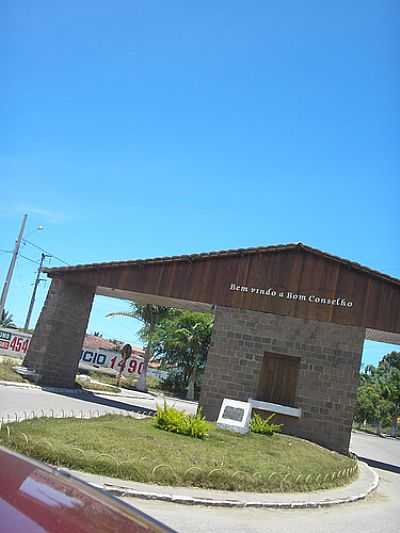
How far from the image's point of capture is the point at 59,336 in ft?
66.8

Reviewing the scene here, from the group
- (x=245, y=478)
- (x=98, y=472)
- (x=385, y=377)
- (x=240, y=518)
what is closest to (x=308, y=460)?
(x=245, y=478)

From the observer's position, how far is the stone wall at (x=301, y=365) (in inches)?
638

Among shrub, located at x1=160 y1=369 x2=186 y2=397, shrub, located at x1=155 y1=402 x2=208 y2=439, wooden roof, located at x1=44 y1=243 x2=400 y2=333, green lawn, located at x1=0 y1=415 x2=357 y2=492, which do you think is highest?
wooden roof, located at x1=44 y1=243 x2=400 y2=333

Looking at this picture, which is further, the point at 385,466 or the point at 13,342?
the point at 13,342

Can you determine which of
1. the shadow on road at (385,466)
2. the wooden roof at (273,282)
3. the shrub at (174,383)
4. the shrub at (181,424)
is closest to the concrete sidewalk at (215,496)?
the shrub at (181,424)

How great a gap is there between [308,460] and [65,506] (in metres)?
9.90

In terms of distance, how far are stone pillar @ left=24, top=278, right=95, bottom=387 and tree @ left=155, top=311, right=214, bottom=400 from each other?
60.3 feet

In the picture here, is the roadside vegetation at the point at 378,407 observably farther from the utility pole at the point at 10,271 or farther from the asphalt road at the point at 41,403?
the asphalt road at the point at 41,403

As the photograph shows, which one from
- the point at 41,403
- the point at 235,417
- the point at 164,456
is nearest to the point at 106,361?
the point at 41,403

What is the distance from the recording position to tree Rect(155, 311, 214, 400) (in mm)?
39312

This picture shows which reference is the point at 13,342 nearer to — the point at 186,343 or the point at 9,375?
the point at 9,375

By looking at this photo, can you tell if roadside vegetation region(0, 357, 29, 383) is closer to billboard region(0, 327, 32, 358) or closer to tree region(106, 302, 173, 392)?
billboard region(0, 327, 32, 358)

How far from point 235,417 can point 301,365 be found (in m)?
4.31

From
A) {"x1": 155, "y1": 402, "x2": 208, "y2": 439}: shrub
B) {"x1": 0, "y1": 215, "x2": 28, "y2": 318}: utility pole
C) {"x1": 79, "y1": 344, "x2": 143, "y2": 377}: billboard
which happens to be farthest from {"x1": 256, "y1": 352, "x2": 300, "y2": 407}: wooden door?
{"x1": 79, "y1": 344, "x2": 143, "y2": 377}: billboard
